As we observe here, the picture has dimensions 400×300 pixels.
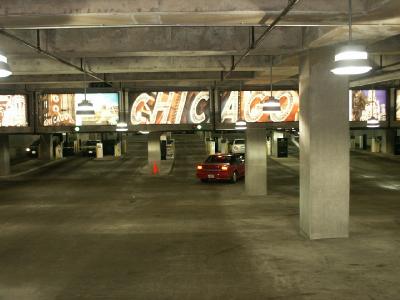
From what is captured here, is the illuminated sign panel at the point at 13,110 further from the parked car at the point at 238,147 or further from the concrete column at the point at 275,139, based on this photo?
the concrete column at the point at 275,139

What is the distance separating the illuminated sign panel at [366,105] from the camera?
21406mm

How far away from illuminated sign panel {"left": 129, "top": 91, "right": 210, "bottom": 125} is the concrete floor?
3.26m

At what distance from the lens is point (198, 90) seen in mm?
21172

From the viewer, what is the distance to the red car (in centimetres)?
2458

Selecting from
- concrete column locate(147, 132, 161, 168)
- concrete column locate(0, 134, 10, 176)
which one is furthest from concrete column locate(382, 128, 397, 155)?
concrete column locate(0, 134, 10, 176)

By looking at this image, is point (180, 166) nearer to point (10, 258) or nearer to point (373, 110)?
point (373, 110)

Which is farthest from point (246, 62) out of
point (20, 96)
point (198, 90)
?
point (20, 96)

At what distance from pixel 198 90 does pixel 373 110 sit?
25.6 feet

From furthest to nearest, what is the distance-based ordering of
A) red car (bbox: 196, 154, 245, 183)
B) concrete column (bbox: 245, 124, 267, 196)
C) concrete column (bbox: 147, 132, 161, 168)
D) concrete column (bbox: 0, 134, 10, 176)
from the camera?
concrete column (bbox: 147, 132, 161, 168)
concrete column (bbox: 0, 134, 10, 176)
red car (bbox: 196, 154, 245, 183)
concrete column (bbox: 245, 124, 267, 196)

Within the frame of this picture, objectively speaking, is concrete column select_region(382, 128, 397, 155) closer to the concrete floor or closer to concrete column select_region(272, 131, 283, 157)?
concrete column select_region(272, 131, 283, 157)

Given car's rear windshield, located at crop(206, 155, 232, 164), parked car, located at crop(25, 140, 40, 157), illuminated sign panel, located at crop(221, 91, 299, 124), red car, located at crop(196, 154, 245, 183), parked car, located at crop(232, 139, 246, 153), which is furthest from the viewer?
parked car, located at crop(232, 139, 246, 153)

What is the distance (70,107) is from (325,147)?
1338cm

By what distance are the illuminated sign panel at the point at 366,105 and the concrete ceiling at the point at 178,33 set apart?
4348 mm

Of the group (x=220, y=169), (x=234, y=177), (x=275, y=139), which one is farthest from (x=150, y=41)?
(x=275, y=139)
